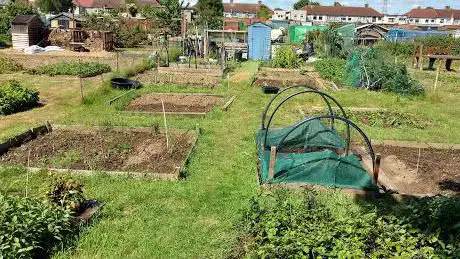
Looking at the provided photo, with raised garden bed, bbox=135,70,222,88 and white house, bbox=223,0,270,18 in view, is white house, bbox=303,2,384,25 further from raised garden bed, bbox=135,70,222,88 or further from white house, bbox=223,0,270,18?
raised garden bed, bbox=135,70,222,88

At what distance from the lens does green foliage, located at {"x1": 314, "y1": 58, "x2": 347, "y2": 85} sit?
16.6m

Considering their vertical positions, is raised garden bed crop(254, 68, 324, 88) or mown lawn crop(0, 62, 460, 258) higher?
raised garden bed crop(254, 68, 324, 88)

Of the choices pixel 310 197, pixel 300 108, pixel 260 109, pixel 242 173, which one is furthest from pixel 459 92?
pixel 310 197

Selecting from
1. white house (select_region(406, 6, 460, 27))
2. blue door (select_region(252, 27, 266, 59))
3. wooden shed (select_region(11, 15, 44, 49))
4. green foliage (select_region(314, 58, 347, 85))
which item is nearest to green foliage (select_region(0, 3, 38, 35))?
wooden shed (select_region(11, 15, 44, 49))

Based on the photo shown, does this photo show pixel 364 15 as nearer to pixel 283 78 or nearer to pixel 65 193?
pixel 283 78

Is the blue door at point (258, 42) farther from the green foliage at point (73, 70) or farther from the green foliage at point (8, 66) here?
the green foliage at point (8, 66)

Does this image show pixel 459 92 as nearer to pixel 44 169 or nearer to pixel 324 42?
pixel 324 42

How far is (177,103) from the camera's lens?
12.4 m

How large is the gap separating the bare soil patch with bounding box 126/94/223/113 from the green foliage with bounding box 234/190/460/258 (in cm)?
730

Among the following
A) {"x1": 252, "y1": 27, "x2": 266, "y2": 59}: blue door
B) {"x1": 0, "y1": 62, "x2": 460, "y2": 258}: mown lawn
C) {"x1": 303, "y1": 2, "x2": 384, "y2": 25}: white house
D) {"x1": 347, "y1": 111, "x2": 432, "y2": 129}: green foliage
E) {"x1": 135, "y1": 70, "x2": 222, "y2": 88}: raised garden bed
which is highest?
{"x1": 303, "y1": 2, "x2": 384, "y2": 25}: white house

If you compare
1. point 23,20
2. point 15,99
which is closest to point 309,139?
point 15,99

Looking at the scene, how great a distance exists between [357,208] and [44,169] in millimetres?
4886

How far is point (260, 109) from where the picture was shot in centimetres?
1185

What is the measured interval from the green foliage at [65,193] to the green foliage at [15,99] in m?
6.49
